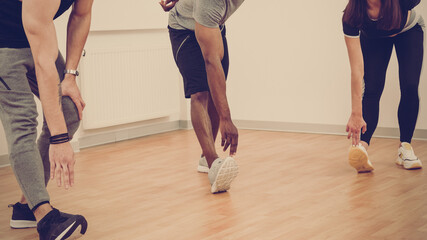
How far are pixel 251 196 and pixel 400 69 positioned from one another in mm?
1098

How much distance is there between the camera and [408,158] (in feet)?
11.2

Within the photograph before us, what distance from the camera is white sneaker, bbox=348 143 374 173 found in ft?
10.6

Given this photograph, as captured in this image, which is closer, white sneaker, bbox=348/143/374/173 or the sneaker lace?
white sneaker, bbox=348/143/374/173

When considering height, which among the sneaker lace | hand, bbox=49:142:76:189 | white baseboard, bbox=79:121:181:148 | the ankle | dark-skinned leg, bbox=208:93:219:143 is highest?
hand, bbox=49:142:76:189

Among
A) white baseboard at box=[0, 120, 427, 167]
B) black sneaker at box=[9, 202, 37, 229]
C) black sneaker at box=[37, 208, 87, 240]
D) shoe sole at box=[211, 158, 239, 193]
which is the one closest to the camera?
black sneaker at box=[37, 208, 87, 240]

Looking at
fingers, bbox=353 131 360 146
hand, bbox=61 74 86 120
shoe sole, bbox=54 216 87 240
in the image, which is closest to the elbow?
hand, bbox=61 74 86 120

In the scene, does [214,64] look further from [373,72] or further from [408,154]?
[408,154]

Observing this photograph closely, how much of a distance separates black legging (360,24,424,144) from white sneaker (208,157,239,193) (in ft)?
2.86

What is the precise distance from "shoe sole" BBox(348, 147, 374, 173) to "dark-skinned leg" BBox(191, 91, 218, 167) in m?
0.70

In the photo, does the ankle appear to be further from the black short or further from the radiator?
the radiator

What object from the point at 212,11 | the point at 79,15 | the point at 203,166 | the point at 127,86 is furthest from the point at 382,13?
the point at 127,86

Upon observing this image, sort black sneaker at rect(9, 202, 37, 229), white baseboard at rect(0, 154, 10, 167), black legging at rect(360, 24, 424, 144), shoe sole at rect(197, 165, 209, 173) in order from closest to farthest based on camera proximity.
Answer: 1. black sneaker at rect(9, 202, 37, 229)
2. black legging at rect(360, 24, 424, 144)
3. shoe sole at rect(197, 165, 209, 173)
4. white baseboard at rect(0, 154, 10, 167)

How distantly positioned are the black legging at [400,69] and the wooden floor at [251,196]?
10.9 inches

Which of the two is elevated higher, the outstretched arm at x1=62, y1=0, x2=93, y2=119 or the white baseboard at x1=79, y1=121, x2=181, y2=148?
the outstretched arm at x1=62, y1=0, x2=93, y2=119
